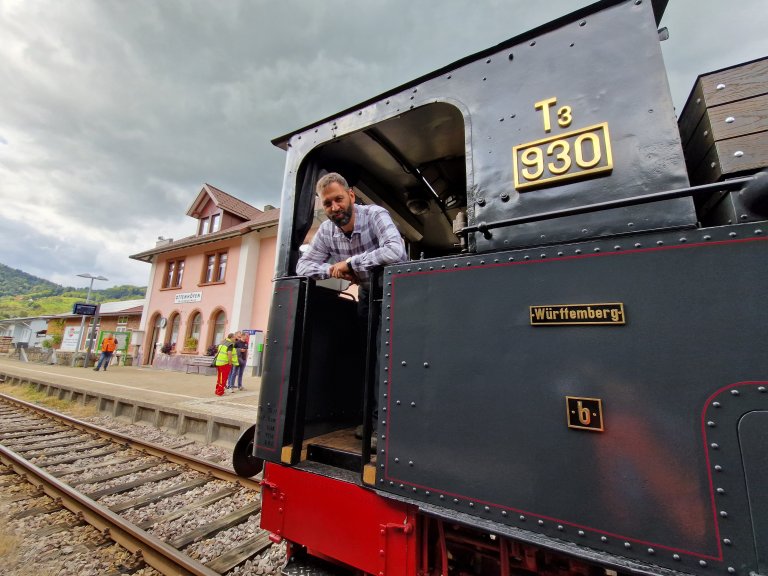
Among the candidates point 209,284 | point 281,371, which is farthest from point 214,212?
point 281,371

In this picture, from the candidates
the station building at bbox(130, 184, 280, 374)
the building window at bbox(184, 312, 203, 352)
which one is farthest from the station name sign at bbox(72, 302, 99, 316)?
the building window at bbox(184, 312, 203, 352)

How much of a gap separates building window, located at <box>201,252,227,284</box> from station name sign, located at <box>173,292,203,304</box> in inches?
27.0

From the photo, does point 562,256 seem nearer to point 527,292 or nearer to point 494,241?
point 527,292

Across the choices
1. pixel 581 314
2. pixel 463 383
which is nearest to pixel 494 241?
pixel 581 314

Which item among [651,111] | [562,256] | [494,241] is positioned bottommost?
[562,256]

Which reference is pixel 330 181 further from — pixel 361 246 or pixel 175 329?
pixel 175 329

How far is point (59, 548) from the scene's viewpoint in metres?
2.76

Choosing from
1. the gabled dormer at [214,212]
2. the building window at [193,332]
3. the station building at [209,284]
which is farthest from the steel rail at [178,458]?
the gabled dormer at [214,212]

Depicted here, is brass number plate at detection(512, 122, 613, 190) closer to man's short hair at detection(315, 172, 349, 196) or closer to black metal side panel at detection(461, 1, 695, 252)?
black metal side panel at detection(461, 1, 695, 252)

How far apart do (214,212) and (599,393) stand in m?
20.4

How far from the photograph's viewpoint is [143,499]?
344cm

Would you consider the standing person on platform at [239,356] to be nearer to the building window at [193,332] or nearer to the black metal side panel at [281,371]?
the building window at [193,332]

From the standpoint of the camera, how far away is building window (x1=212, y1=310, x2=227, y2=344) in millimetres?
15523

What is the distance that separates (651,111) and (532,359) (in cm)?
104
